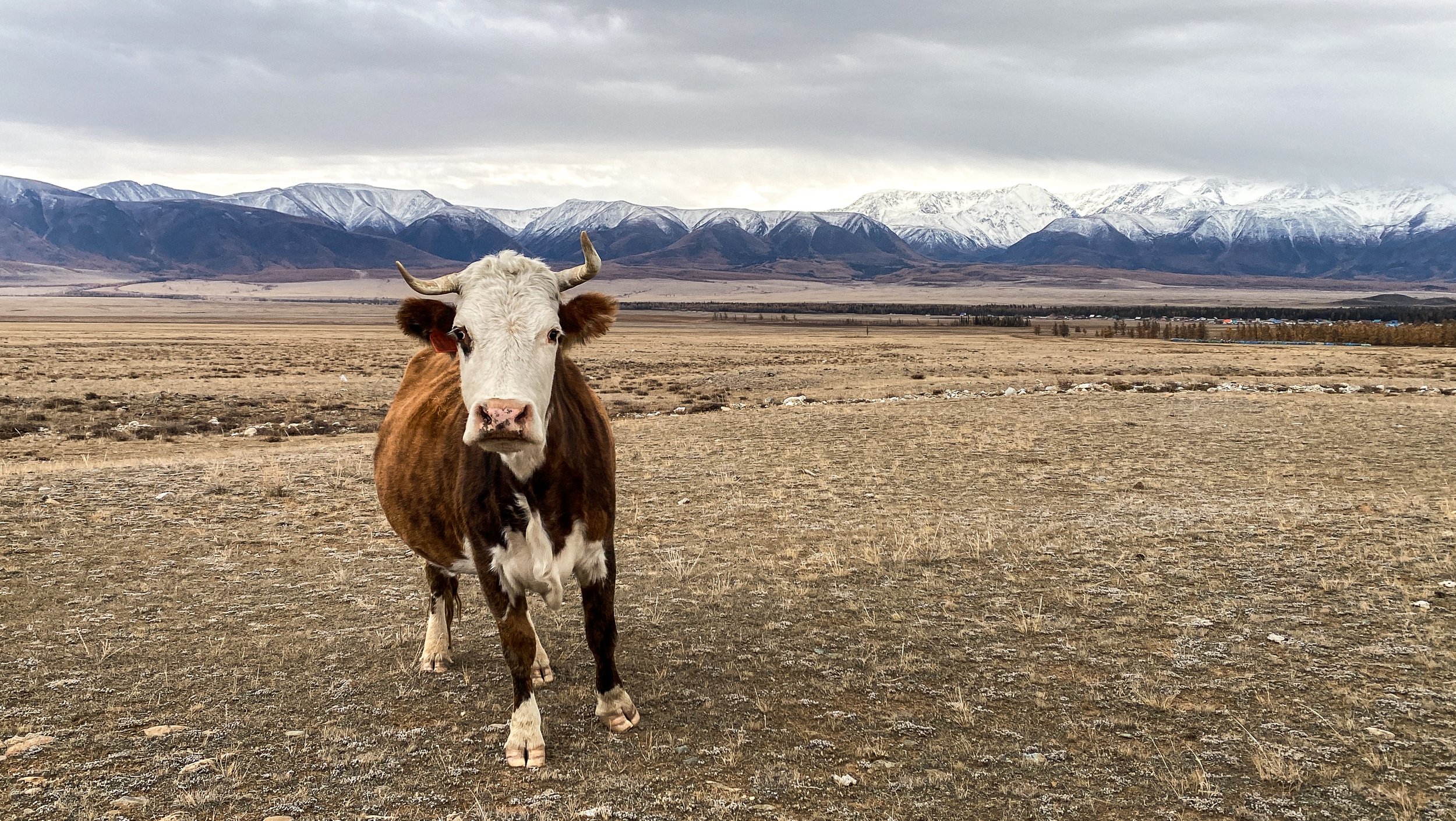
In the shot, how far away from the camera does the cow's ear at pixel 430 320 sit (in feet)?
19.7

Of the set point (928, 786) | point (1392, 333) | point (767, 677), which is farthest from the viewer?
point (1392, 333)

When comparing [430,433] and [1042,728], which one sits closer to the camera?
[1042,728]

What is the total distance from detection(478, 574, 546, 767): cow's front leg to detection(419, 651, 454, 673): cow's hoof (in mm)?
1555

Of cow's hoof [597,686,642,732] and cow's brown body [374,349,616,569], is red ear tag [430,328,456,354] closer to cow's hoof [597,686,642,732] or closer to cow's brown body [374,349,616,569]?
cow's brown body [374,349,616,569]

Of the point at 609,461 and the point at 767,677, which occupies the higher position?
the point at 609,461

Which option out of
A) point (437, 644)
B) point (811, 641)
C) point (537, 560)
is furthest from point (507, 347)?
point (811, 641)

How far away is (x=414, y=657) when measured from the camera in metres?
7.74

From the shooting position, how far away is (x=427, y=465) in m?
7.18

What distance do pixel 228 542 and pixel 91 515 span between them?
8.59 ft

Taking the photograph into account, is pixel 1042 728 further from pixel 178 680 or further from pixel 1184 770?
pixel 178 680

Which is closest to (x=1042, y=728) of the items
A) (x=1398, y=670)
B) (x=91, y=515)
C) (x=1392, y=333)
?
(x=1398, y=670)

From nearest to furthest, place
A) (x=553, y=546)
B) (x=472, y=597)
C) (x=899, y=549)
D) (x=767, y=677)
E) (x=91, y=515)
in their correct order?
(x=553, y=546) < (x=767, y=677) < (x=472, y=597) < (x=899, y=549) < (x=91, y=515)

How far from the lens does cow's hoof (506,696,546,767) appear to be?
585cm

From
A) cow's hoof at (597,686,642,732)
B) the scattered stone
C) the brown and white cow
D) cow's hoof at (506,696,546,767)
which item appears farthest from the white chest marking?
the scattered stone
